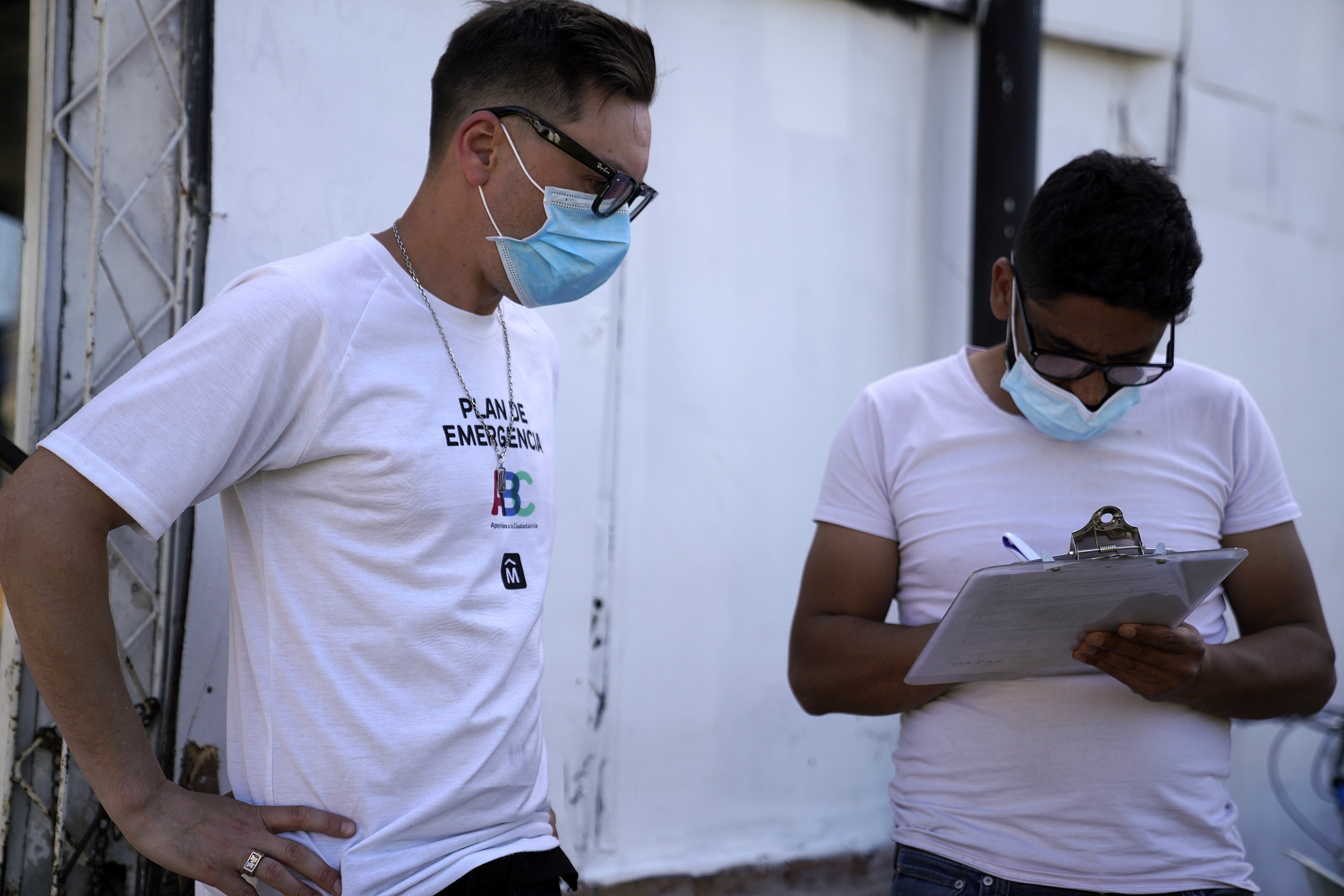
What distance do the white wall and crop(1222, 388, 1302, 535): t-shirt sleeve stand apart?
161 centimetres

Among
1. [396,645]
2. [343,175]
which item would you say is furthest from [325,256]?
[343,175]

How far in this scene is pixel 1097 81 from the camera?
4.12m

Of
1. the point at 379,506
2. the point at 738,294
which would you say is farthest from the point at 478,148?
the point at 738,294

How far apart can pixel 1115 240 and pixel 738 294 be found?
1.65 m

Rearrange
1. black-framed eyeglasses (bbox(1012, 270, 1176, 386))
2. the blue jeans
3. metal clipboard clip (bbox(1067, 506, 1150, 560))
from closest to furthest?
metal clipboard clip (bbox(1067, 506, 1150, 560)) → the blue jeans → black-framed eyeglasses (bbox(1012, 270, 1176, 386))

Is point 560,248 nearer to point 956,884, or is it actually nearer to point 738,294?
point 956,884

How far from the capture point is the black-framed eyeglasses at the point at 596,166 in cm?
173

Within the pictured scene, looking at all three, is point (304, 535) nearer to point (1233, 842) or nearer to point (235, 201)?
point (235, 201)

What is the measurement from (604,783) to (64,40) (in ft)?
7.57

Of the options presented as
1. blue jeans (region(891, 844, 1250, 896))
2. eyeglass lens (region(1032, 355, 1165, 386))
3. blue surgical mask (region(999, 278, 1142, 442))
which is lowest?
blue jeans (region(891, 844, 1250, 896))

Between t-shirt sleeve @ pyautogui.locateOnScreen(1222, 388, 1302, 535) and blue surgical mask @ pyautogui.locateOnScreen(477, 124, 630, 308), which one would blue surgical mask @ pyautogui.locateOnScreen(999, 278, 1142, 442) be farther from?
blue surgical mask @ pyautogui.locateOnScreen(477, 124, 630, 308)

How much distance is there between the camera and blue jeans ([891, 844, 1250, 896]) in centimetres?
188

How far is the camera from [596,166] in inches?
68.8

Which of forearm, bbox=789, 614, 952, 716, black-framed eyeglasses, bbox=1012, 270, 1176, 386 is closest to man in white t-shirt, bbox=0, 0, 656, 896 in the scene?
forearm, bbox=789, 614, 952, 716
